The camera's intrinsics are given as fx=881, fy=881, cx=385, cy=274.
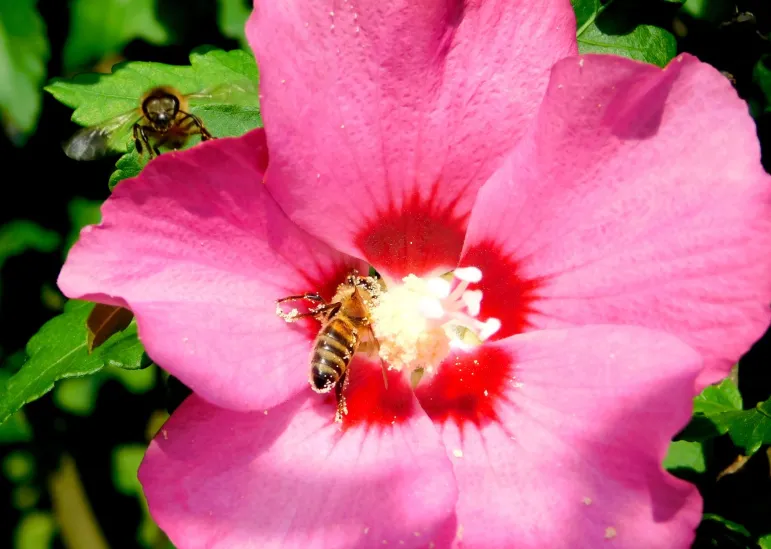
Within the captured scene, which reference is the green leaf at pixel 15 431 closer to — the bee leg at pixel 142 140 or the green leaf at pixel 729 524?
the bee leg at pixel 142 140

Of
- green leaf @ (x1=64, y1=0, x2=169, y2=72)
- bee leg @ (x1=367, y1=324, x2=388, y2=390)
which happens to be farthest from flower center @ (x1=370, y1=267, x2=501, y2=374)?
green leaf @ (x1=64, y1=0, x2=169, y2=72)

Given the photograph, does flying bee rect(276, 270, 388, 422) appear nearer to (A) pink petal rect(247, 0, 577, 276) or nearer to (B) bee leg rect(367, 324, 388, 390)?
(B) bee leg rect(367, 324, 388, 390)

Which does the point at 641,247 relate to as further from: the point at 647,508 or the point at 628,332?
the point at 647,508

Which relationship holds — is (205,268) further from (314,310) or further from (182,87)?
(182,87)

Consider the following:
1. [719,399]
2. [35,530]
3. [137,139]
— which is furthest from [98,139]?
[35,530]

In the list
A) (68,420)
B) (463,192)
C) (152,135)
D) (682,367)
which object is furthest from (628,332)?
(68,420)

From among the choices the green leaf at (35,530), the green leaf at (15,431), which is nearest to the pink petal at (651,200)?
the green leaf at (15,431)
